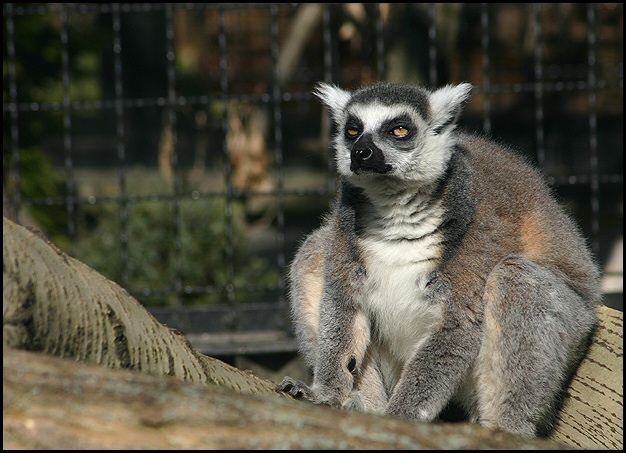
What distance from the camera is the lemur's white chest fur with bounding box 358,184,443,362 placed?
3.44 metres

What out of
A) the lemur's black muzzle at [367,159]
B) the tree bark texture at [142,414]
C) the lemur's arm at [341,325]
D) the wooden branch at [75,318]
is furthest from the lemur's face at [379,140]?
the tree bark texture at [142,414]

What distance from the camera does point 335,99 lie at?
4047mm

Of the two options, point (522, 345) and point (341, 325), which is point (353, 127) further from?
point (522, 345)

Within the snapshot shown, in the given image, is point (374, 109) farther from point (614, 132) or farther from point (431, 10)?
point (614, 132)

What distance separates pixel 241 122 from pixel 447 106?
5949 mm

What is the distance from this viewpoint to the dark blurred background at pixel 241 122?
19.8ft

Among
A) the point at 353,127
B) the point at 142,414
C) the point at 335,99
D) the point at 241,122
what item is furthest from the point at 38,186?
the point at 142,414

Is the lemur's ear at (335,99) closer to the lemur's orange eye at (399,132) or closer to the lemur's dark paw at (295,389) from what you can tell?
the lemur's orange eye at (399,132)

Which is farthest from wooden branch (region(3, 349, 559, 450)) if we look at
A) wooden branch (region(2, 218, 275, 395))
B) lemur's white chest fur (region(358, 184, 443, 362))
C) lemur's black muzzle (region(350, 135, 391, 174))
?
lemur's black muzzle (region(350, 135, 391, 174))

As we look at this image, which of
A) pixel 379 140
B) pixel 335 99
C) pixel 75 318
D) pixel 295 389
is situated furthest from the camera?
pixel 335 99

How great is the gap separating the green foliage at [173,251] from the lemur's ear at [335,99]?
10.5ft

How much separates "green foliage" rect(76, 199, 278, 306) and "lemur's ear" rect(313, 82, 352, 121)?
3215 millimetres

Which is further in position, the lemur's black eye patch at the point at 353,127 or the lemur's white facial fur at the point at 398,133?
the lemur's black eye patch at the point at 353,127

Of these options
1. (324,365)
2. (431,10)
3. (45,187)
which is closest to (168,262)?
(45,187)
